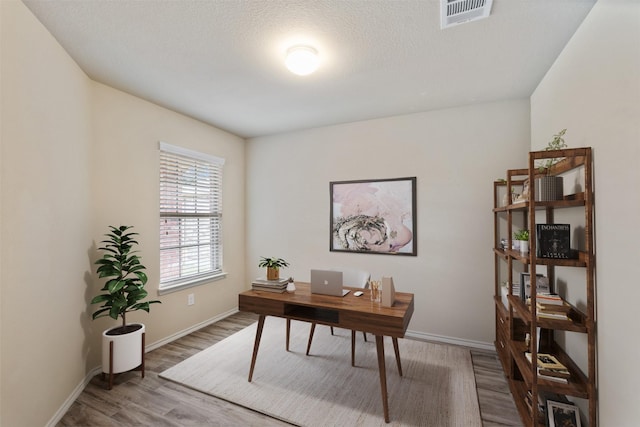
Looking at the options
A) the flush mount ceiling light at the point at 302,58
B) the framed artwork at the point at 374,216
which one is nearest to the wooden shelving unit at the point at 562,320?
the framed artwork at the point at 374,216

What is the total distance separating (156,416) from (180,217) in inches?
82.1

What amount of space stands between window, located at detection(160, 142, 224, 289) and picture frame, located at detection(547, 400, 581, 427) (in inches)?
139

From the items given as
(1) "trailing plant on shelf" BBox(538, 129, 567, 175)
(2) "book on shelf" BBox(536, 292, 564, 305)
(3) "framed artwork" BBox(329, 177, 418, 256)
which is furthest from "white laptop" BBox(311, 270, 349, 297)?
(1) "trailing plant on shelf" BBox(538, 129, 567, 175)

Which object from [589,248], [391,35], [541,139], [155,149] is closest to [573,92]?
[541,139]

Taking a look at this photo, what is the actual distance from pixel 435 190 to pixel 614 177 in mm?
1856

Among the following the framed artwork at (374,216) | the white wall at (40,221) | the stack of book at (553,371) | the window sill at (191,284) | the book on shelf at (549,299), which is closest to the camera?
the white wall at (40,221)

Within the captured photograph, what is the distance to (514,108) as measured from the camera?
297 centimetres

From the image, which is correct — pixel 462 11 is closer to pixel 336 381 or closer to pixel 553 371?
pixel 553 371

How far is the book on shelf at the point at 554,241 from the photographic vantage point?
1.70m

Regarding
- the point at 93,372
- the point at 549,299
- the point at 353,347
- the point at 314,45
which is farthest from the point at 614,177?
the point at 93,372

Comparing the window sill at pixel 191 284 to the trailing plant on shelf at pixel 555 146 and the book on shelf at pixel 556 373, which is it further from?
the trailing plant on shelf at pixel 555 146

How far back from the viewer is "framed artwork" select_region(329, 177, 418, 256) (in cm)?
341

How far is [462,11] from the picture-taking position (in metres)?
1.70

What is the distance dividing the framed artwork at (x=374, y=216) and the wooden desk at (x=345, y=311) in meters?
1.11
